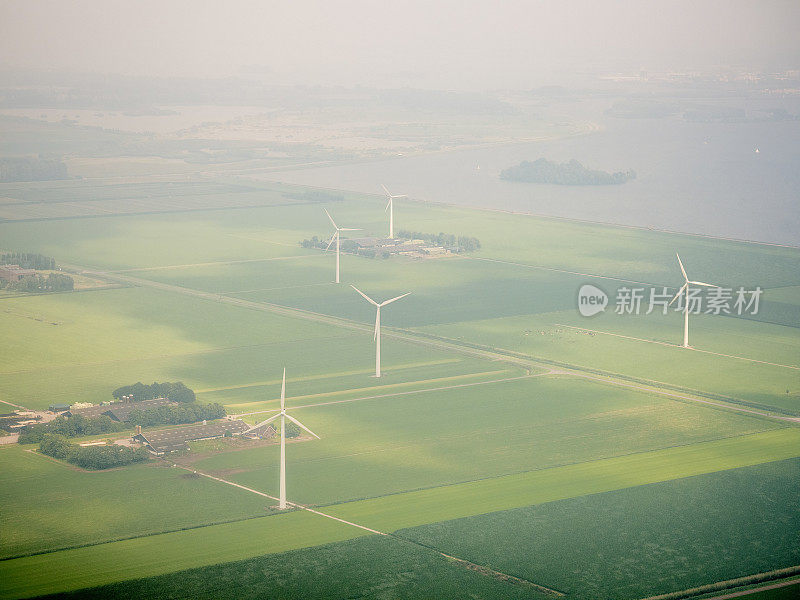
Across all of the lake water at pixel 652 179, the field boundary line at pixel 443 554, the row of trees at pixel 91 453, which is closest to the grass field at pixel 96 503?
the row of trees at pixel 91 453

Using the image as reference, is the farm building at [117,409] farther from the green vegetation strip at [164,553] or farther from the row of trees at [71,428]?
the green vegetation strip at [164,553]

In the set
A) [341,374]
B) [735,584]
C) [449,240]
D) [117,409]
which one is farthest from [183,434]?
[449,240]

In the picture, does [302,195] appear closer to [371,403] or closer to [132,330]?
[132,330]

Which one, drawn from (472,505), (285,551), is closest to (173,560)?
(285,551)

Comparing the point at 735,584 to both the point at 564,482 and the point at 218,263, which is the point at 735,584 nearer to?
the point at 564,482

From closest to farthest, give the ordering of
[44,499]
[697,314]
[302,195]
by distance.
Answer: [44,499], [697,314], [302,195]

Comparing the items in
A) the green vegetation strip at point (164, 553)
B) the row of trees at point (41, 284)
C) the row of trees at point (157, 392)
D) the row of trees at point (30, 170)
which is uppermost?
the row of trees at point (30, 170)
